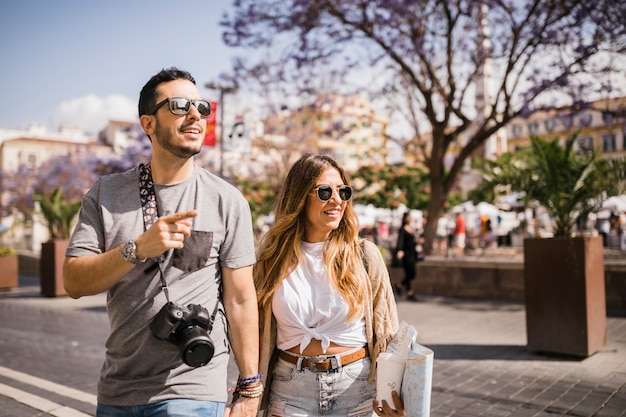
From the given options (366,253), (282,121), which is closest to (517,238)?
(282,121)

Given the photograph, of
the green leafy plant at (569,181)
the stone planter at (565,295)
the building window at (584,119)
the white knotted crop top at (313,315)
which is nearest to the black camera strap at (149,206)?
the white knotted crop top at (313,315)

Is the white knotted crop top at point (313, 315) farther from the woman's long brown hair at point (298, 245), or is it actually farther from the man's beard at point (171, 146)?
the man's beard at point (171, 146)

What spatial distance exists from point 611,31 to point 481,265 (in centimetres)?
572

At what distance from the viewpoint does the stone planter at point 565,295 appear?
650cm

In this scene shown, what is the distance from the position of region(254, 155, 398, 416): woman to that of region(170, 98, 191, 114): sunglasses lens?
0.83 m

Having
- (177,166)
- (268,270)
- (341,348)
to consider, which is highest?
(177,166)

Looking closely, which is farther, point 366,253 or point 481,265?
point 481,265

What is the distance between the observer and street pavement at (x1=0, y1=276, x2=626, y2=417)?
189 inches

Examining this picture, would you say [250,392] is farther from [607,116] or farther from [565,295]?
[607,116]

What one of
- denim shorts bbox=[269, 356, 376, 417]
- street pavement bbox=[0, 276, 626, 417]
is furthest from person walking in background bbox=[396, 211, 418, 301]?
denim shorts bbox=[269, 356, 376, 417]

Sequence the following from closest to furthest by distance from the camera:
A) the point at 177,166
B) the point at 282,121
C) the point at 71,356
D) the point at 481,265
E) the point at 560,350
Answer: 1. the point at 177,166
2. the point at 560,350
3. the point at 71,356
4. the point at 481,265
5. the point at 282,121

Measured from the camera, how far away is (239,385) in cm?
219

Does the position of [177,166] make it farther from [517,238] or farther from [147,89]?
[517,238]

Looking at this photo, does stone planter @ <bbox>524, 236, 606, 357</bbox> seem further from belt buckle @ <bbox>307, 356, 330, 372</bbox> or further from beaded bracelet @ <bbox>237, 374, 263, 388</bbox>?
beaded bracelet @ <bbox>237, 374, 263, 388</bbox>
